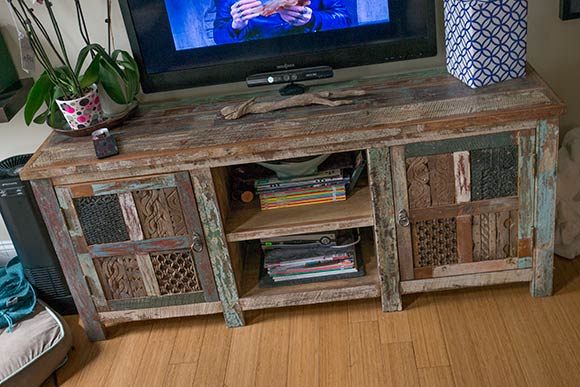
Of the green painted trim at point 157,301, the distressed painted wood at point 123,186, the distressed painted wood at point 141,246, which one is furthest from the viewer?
the green painted trim at point 157,301

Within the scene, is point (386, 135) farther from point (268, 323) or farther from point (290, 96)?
point (268, 323)

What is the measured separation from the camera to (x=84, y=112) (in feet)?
7.24

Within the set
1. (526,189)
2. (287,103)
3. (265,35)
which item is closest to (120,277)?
(287,103)

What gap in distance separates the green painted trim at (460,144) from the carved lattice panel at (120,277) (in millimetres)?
939

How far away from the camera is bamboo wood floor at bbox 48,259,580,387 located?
2.03m

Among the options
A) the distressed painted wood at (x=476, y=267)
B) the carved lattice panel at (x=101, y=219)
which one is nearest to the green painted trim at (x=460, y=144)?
the distressed painted wood at (x=476, y=267)

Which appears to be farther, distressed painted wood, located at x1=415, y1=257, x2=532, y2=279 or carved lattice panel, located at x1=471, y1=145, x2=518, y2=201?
distressed painted wood, located at x1=415, y1=257, x2=532, y2=279

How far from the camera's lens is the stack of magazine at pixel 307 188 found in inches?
89.1

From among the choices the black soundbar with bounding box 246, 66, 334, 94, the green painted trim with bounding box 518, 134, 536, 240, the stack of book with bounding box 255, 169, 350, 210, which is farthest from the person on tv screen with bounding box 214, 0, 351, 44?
the green painted trim with bounding box 518, 134, 536, 240

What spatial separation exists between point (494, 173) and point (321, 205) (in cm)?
55

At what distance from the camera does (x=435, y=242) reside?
2.17m

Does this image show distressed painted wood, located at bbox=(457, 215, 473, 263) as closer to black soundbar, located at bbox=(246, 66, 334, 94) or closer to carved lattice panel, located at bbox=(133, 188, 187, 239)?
black soundbar, located at bbox=(246, 66, 334, 94)

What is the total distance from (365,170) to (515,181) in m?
0.52

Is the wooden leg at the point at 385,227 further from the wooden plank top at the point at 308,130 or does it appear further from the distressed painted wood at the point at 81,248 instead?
the distressed painted wood at the point at 81,248
